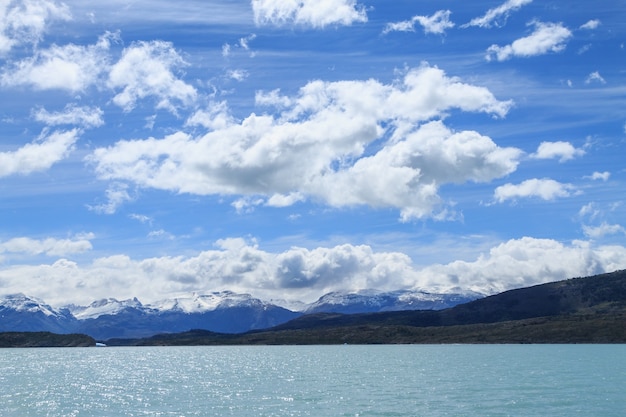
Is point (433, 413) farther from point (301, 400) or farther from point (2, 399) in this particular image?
point (2, 399)

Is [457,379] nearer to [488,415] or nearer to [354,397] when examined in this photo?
[354,397]

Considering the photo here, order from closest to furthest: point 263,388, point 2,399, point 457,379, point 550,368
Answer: point 2,399 < point 263,388 < point 457,379 < point 550,368

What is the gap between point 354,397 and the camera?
92062 millimetres

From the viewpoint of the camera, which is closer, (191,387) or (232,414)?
(232,414)

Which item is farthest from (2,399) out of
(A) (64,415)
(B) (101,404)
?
(A) (64,415)

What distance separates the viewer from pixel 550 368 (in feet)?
452

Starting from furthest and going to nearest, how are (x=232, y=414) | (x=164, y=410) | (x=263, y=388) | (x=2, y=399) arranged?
(x=263, y=388)
(x=2, y=399)
(x=164, y=410)
(x=232, y=414)

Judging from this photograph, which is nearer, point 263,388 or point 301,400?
point 301,400

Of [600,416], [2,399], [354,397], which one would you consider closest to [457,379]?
[354,397]

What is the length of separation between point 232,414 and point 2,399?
4347 cm

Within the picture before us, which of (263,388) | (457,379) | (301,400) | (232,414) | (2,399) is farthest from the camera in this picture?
(457,379)

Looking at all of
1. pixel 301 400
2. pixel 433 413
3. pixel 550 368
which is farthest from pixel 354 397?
pixel 550 368

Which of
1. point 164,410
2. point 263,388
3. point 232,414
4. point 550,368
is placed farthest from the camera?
point 550,368

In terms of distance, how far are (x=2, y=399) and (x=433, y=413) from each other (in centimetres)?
6557
